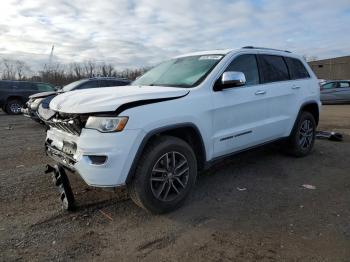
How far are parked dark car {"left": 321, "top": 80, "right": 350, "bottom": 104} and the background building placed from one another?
34847 millimetres

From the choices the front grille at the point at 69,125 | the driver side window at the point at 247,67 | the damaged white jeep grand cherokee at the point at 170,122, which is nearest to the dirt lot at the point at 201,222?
the damaged white jeep grand cherokee at the point at 170,122

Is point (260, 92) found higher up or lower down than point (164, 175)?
higher up

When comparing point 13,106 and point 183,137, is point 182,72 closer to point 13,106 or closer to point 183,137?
point 183,137

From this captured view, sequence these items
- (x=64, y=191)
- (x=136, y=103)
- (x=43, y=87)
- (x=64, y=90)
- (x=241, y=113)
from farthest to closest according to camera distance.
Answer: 1. (x=43, y=87)
2. (x=64, y=90)
3. (x=241, y=113)
4. (x=64, y=191)
5. (x=136, y=103)

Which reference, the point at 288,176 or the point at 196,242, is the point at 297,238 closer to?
the point at 196,242

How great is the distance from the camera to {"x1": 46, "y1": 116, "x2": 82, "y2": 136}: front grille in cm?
379

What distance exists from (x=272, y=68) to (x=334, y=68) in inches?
2138

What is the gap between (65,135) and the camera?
4.06 metres

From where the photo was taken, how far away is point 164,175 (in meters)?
4.03

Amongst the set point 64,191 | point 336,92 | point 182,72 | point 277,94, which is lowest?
point 64,191

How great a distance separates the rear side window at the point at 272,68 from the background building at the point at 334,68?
169 feet

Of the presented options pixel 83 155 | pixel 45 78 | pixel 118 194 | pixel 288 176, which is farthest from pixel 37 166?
pixel 45 78

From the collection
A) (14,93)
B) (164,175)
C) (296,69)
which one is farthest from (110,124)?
(14,93)

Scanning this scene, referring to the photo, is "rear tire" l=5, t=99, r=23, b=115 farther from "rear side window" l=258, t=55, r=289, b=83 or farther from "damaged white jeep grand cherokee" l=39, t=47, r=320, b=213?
"rear side window" l=258, t=55, r=289, b=83
